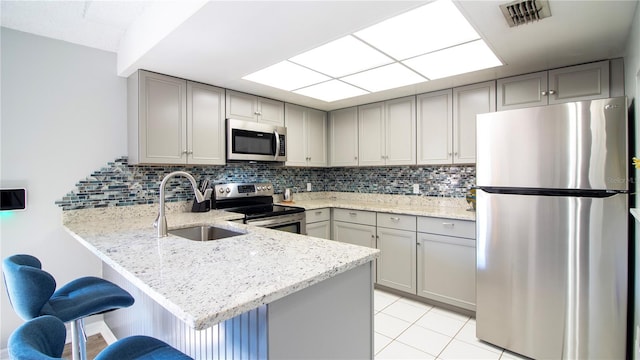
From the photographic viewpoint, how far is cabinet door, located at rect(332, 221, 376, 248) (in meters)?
3.27

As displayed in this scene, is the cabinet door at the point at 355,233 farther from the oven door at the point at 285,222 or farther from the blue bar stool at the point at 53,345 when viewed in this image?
the blue bar stool at the point at 53,345

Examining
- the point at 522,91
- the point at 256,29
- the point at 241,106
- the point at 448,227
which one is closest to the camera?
the point at 256,29

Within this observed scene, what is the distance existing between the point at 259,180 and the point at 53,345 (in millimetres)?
2796

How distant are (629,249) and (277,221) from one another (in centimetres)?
249

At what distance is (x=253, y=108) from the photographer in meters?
3.24

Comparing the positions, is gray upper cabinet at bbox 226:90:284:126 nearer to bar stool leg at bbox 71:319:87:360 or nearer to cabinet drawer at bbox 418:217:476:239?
cabinet drawer at bbox 418:217:476:239

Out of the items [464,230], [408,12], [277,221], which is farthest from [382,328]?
[408,12]

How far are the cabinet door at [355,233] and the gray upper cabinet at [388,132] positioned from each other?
2.52 ft

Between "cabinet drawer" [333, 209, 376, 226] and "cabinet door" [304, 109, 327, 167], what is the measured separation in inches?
29.0

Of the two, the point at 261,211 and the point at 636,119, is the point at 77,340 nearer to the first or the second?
the point at 261,211

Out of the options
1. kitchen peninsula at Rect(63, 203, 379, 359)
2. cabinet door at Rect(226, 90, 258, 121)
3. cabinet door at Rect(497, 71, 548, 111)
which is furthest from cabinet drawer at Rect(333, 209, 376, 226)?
kitchen peninsula at Rect(63, 203, 379, 359)

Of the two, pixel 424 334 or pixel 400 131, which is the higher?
pixel 400 131

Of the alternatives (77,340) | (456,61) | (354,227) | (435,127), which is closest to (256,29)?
(456,61)

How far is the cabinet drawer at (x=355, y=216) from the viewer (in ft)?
10.7
